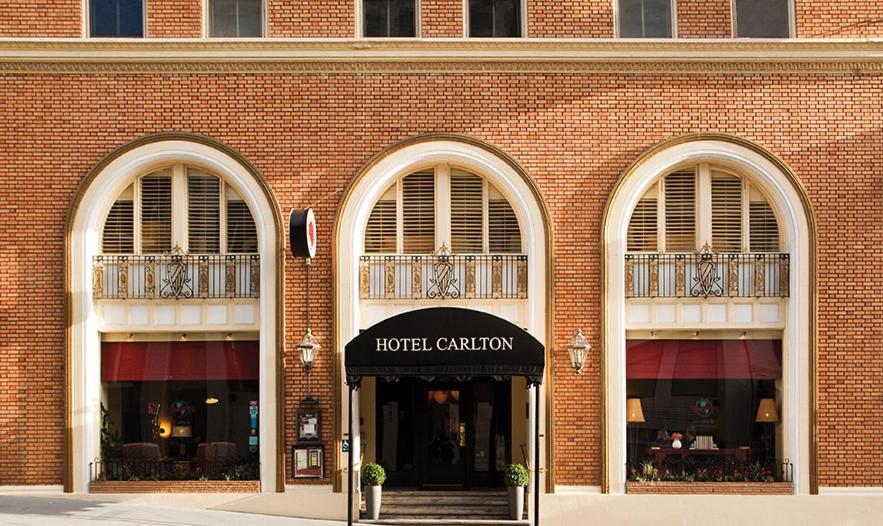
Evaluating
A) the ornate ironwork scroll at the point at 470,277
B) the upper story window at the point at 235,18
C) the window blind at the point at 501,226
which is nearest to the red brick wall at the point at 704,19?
the window blind at the point at 501,226

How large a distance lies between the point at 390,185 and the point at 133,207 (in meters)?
4.38

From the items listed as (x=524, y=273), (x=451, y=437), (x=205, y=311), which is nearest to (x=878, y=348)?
(x=524, y=273)

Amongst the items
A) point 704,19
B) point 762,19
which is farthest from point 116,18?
point 762,19

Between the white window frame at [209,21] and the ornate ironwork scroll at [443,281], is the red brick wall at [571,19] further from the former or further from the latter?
the white window frame at [209,21]

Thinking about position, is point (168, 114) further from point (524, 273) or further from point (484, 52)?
point (524, 273)

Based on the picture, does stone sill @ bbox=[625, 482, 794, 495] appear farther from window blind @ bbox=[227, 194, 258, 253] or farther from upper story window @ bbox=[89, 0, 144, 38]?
upper story window @ bbox=[89, 0, 144, 38]

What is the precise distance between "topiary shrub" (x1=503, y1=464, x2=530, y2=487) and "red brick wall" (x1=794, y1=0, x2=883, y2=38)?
28.1ft

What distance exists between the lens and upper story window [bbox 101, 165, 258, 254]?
1631 cm

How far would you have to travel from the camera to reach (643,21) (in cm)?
1625

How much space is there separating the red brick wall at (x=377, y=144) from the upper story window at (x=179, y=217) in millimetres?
802

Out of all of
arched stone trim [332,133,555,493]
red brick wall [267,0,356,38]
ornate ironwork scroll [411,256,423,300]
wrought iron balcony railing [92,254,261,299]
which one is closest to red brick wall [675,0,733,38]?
arched stone trim [332,133,555,493]

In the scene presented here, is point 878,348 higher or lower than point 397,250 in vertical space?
lower

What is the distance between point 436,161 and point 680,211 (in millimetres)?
4223

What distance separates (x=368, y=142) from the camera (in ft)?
52.5
